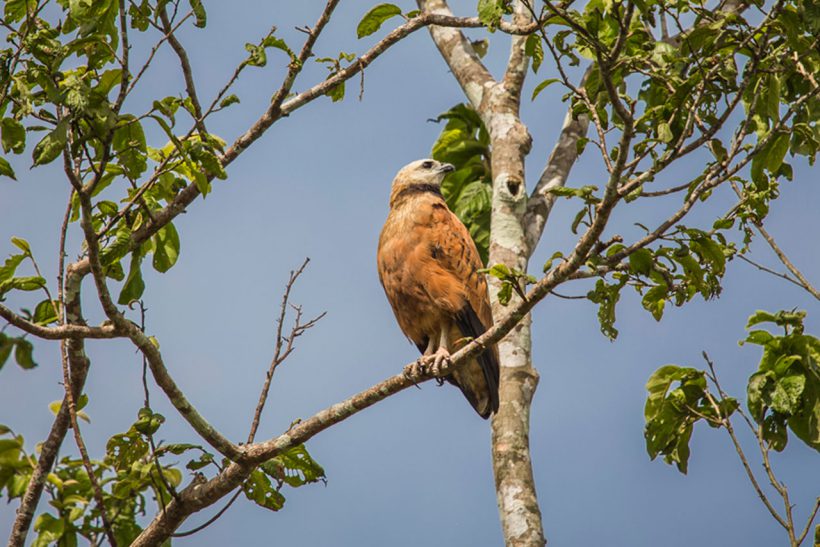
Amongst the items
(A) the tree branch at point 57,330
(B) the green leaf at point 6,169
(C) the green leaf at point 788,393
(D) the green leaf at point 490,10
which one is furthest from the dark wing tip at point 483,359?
(B) the green leaf at point 6,169

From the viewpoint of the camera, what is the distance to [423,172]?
743 centimetres

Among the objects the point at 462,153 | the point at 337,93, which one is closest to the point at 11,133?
the point at 337,93

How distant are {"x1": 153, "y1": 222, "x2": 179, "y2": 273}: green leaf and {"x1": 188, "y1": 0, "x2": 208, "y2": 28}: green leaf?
39.3 inches

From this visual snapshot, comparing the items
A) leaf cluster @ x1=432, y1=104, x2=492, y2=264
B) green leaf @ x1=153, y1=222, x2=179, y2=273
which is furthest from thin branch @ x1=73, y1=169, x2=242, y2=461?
leaf cluster @ x1=432, y1=104, x2=492, y2=264

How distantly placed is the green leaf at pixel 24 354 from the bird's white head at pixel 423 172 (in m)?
5.08

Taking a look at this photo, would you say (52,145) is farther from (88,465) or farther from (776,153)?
(776,153)

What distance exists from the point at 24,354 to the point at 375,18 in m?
3.49

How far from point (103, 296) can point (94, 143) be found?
0.64 meters

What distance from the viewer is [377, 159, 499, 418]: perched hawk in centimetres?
610

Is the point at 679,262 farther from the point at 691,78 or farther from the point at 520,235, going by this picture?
the point at 520,235

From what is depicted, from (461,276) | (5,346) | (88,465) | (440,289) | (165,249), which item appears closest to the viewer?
(5,346)

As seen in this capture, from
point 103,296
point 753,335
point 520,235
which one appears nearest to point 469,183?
point 520,235

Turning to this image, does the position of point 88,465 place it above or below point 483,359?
below

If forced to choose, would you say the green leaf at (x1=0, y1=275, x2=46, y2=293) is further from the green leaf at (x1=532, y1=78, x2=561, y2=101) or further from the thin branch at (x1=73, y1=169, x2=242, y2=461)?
the green leaf at (x1=532, y1=78, x2=561, y2=101)
